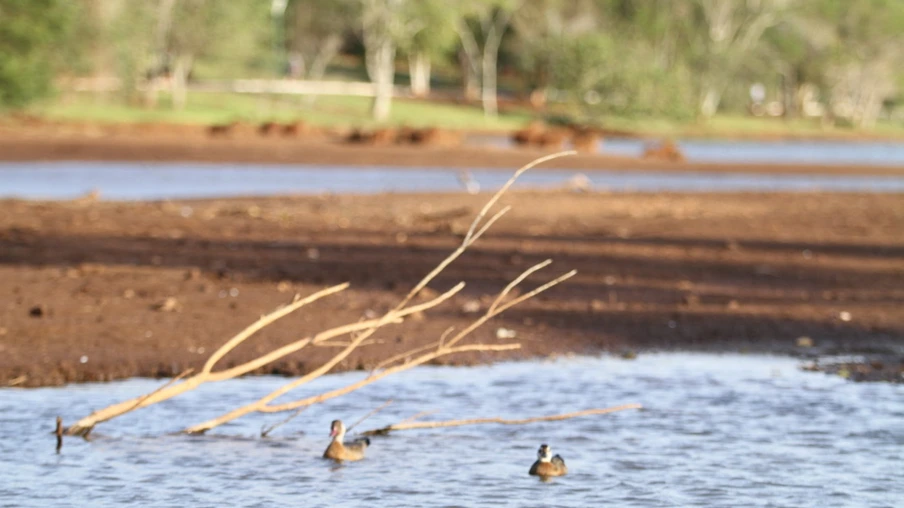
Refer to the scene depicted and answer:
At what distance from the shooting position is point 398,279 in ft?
44.8

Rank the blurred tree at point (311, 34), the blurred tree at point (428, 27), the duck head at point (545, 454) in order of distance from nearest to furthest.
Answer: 1. the duck head at point (545, 454)
2. the blurred tree at point (428, 27)
3. the blurred tree at point (311, 34)

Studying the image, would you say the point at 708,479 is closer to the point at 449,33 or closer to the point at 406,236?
the point at 406,236

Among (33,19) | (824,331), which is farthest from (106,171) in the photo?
(824,331)

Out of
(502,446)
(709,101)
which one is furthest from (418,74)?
(502,446)

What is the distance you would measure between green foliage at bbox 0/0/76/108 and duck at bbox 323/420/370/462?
35580 millimetres

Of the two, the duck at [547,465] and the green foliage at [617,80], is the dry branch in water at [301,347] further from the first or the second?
the green foliage at [617,80]

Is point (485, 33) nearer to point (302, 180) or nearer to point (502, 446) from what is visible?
point (302, 180)

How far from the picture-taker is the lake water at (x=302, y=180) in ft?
82.6

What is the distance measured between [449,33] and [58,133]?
26.5m

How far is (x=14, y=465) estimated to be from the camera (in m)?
7.61

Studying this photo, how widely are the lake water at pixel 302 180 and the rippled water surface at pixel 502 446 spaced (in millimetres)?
14112

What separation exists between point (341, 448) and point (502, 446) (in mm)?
1047

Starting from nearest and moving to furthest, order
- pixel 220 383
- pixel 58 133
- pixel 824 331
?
pixel 220 383 → pixel 824 331 → pixel 58 133

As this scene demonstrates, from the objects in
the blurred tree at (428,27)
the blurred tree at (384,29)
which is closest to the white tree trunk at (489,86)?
the blurred tree at (428,27)
